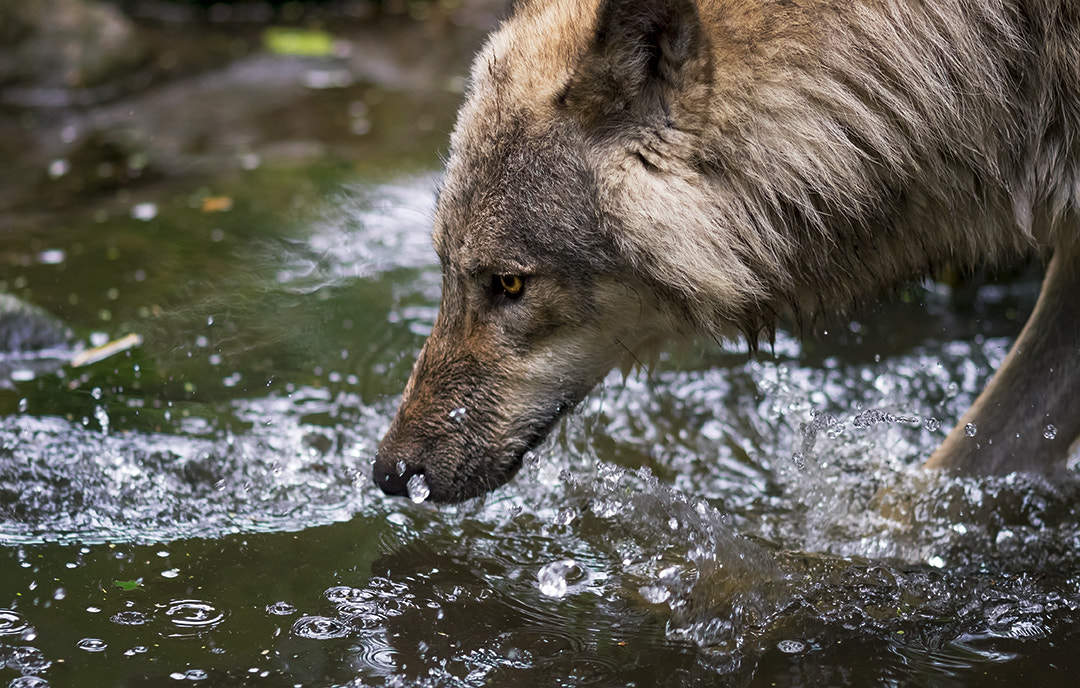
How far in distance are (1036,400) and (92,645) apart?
120 inches

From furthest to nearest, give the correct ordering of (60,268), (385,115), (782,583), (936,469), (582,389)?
(385,115) → (60,268) → (936,469) → (582,389) → (782,583)

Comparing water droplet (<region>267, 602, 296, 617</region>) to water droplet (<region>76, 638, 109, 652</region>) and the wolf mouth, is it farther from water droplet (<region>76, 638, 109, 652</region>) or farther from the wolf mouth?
the wolf mouth

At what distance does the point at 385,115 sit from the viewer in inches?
314

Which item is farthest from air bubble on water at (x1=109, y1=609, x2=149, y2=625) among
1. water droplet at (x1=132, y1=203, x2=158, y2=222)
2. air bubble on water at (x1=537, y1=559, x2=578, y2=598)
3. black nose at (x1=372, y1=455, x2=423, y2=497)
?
water droplet at (x1=132, y1=203, x2=158, y2=222)

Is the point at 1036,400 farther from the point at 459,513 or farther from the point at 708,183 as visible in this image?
the point at 459,513

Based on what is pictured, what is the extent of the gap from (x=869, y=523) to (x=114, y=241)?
13.9 ft

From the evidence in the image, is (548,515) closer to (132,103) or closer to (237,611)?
(237,611)

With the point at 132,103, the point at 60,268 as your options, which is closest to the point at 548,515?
the point at 60,268

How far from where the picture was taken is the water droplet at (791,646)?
297 centimetres

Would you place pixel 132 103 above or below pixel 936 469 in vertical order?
above

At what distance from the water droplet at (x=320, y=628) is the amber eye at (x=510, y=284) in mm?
1090

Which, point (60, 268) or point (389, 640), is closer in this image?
point (389, 640)

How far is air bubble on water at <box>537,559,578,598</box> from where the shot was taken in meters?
3.27

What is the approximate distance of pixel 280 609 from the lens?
10.3ft
